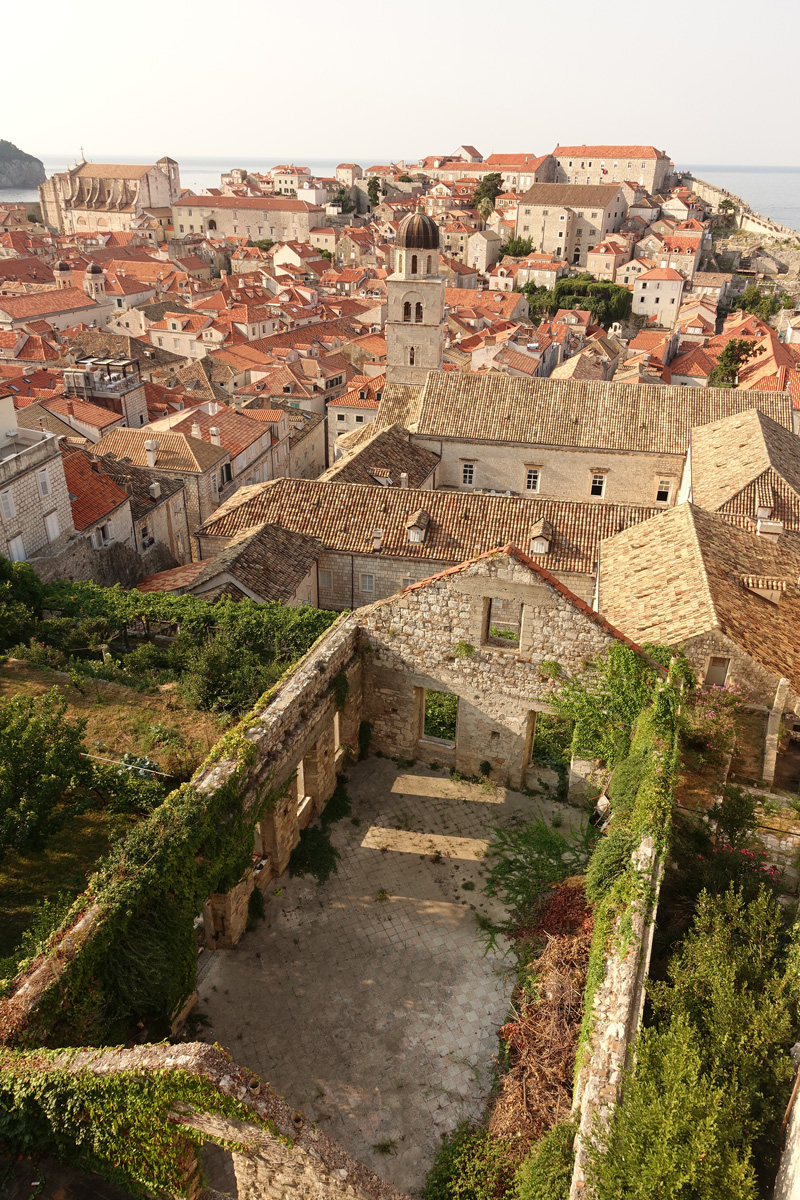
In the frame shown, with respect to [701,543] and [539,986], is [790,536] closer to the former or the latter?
[701,543]

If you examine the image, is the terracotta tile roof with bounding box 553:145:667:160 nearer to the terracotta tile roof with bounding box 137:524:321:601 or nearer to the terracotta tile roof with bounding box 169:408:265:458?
the terracotta tile roof with bounding box 169:408:265:458

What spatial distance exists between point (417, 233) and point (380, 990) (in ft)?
134

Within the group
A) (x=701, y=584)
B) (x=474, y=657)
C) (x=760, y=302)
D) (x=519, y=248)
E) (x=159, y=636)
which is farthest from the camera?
(x=519, y=248)

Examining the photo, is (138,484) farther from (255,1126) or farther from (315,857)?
(255,1126)

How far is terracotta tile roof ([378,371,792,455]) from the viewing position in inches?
1367

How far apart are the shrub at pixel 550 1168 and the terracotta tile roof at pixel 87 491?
82.7 feet

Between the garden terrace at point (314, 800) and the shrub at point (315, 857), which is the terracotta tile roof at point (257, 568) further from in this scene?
the shrub at point (315, 857)

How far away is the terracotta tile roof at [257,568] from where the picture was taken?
24094mm

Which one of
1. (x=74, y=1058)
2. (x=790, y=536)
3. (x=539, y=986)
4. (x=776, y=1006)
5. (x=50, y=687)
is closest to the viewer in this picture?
(x=74, y=1058)

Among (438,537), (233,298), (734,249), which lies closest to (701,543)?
(438,537)

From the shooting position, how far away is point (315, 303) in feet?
319

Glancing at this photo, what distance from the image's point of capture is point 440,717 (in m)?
19.3

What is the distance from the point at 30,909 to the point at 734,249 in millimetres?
150865

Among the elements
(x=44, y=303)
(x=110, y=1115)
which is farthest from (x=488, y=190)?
(x=110, y=1115)
